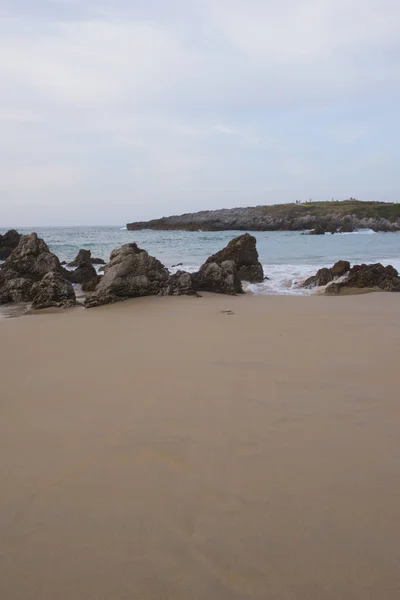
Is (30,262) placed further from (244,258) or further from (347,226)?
(347,226)

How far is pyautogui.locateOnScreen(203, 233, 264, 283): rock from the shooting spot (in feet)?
35.9

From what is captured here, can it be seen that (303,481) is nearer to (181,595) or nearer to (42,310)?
(181,595)

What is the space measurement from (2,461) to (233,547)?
1246 millimetres

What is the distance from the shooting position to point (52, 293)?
23.3 ft

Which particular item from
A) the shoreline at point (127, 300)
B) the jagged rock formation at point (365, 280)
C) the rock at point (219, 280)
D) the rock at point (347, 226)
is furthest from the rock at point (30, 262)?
the rock at point (347, 226)

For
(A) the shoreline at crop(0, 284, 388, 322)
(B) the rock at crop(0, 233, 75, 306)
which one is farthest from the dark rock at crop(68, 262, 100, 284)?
(A) the shoreline at crop(0, 284, 388, 322)

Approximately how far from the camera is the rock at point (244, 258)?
10938 millimetres

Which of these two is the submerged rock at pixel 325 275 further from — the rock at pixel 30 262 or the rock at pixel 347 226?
the rock at pixel 347 226

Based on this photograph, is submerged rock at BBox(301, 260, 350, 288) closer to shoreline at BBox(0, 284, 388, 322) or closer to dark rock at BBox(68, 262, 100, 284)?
shoreline at BBox(0, 284, 388, 322)

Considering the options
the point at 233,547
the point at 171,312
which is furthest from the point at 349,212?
the point at 233,547

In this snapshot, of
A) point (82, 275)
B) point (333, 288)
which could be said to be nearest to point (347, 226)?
point (82, 275)

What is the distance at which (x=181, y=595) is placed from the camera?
129 centimetres

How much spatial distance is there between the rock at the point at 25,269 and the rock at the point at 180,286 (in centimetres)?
191

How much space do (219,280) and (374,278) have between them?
343 centimetres
